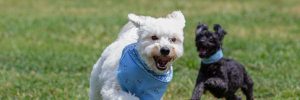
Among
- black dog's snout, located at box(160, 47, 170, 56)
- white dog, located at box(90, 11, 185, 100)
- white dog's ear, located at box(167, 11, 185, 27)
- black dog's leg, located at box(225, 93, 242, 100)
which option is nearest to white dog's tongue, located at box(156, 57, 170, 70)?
white dog, located at box(90, 11, 185, 100)

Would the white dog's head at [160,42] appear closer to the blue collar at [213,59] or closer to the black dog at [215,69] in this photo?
the black dog at [215,69]

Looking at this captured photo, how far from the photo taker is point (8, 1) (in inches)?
958

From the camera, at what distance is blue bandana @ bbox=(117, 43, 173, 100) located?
8.59m

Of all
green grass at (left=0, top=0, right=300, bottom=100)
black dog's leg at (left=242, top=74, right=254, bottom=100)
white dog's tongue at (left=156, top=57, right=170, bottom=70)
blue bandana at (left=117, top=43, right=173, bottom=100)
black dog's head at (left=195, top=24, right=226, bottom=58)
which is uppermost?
white dog's tongue at (left=156, top=57, right=170, bottom=70)

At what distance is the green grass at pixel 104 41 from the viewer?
1191cm

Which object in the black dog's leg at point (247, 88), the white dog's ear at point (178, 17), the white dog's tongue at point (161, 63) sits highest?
the white dog's ear at point (178, 17)

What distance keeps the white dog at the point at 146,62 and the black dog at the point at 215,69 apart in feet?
4.05

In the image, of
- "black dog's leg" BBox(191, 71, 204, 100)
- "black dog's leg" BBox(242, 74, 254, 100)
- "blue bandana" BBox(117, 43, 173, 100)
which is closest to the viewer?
"blue bandana" BBox(117, 43, 173, 100)

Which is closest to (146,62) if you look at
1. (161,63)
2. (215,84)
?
(161,63)

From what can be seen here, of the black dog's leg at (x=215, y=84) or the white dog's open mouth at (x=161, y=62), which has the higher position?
the white dog's open mouth at (x=161, y=62)

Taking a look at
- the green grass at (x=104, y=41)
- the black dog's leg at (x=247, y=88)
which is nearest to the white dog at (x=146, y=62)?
the black dog's leg at (x=247, y=88)

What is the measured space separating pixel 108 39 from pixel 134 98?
29.6ft

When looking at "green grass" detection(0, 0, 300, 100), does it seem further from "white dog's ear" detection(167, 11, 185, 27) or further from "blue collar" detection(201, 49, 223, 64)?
"white dog's ear" detection(167, 11, 185, 27)

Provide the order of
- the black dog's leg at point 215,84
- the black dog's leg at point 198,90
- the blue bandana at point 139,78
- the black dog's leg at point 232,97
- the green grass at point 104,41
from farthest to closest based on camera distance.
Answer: the green grass at point 104,41 → the black dog's leg at point 232,97 → the black dog's leg at point 215,84 → the black dog's leg at point 198,90 → the blue bandana at point 139,78
